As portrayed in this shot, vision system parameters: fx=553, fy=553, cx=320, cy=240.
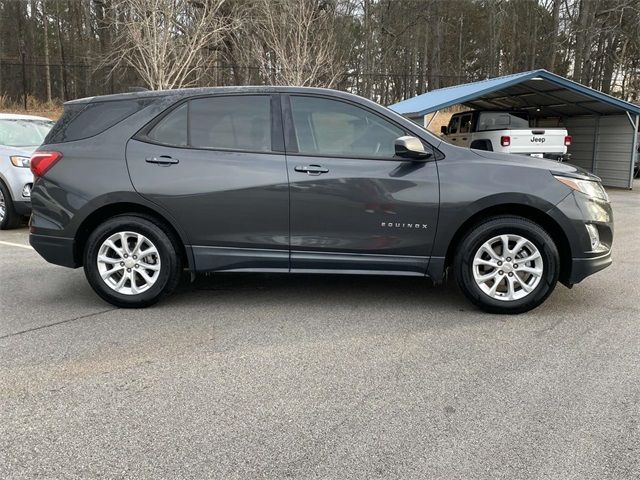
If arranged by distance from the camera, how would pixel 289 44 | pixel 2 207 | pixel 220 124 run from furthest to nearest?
pixel 289 44
pixel 2 207
pixel 220 124

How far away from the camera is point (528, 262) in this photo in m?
4.55

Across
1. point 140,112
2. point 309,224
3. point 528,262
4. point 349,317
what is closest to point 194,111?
point 140,112

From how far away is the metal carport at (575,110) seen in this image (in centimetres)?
1450

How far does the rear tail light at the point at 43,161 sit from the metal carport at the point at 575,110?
10.9 m

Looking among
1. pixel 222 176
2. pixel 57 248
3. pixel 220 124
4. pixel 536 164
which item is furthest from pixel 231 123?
pixel 536 164

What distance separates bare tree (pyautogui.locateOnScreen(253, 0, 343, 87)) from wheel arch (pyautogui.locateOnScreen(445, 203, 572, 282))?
1300cm

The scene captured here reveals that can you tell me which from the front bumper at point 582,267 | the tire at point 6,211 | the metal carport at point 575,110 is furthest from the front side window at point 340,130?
the metal carport at point 575,110

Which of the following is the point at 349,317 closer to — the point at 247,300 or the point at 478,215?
the point at 247,300

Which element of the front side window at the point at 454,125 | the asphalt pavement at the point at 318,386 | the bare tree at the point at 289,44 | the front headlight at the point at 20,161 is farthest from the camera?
the front side window at the point at 454,125

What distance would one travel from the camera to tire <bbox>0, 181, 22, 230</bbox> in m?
8.40

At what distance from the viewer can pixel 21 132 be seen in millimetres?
9188

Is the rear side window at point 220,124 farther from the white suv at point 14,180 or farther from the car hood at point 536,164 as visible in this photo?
the white suv at point 14,180

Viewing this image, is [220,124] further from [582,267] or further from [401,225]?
[582,267]

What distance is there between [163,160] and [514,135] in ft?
38.7
